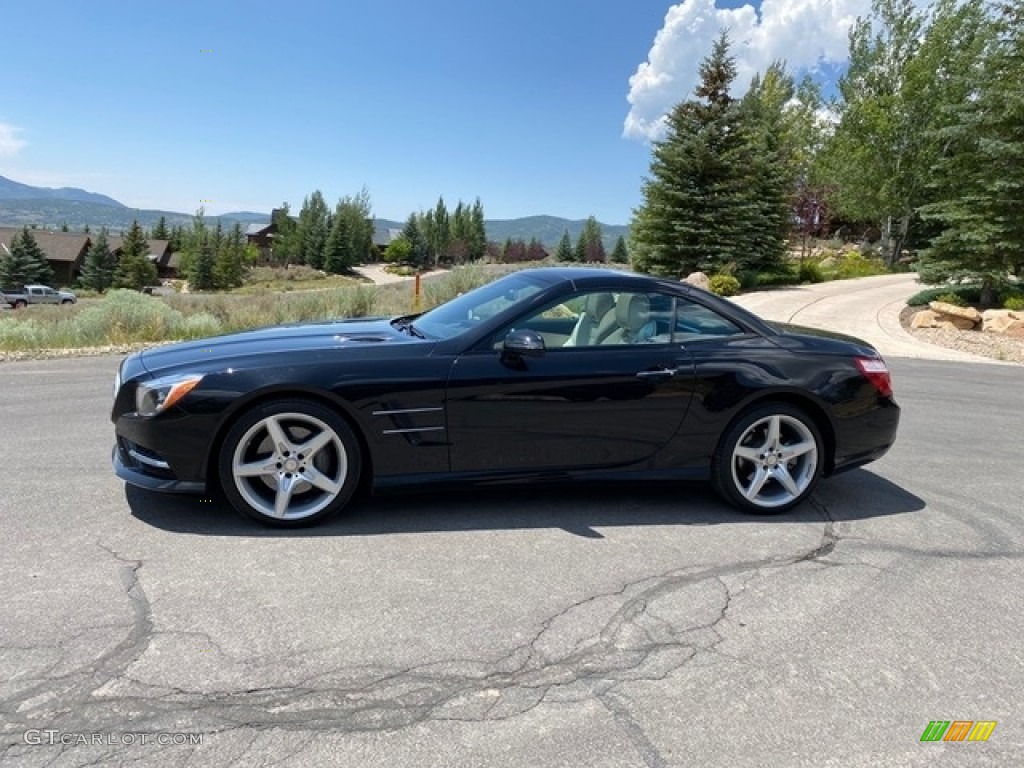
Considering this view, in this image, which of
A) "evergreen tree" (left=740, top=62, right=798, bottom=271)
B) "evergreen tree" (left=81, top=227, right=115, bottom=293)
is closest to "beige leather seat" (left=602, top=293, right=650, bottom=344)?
"evergreen tree" (left=740, top=62, right=798, bottom=271)

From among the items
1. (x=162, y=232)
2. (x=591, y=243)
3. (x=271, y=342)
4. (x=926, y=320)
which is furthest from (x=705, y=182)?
(x=162, y=232)

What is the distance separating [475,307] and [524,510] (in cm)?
134

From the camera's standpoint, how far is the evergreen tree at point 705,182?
22.9 metres

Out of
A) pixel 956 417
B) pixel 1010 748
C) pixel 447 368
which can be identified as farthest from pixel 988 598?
pixel 956 417

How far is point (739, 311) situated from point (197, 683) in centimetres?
360

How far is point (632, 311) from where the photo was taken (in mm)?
4234

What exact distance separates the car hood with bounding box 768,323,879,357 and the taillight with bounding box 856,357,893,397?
0.19 ft

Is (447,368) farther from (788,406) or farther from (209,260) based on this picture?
(209,260)

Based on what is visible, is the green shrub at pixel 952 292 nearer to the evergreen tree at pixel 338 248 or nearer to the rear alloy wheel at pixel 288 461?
the rear alloy wheel at pixel 288 461

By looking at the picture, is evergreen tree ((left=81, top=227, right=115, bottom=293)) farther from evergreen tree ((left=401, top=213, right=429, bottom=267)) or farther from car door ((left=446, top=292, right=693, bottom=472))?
car door ((left=446, top=292, right=693, bottom=472))

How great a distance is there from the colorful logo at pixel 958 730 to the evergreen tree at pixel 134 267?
67.7m

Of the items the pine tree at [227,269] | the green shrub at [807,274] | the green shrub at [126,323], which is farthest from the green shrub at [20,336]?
the pine tree at [227,269]

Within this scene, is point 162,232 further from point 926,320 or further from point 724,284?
point 926,320

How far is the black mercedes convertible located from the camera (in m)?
3.57
